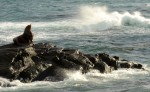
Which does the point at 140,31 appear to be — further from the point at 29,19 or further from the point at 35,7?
the point at 35,7

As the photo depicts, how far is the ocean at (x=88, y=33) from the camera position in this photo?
81.3 ft

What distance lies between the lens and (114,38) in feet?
134

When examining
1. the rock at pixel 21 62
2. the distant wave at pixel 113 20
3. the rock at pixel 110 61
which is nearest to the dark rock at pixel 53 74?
the rock at pixel 21 62

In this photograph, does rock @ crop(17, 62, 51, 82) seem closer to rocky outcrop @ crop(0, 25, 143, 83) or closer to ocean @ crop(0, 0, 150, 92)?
rocky outcrop @ crop(0, 25, 143, 83)

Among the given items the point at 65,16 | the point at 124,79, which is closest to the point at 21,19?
the point at 65,16

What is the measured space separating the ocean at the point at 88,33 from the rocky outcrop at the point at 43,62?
0.40 metres

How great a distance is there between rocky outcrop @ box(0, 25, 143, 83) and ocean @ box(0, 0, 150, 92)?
401mm

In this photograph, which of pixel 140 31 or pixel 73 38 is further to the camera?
pixel 140 31

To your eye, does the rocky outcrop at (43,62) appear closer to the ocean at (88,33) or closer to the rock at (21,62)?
the rock at (21,62)

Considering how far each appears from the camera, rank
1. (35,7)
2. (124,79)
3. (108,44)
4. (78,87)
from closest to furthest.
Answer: (78,87) → (124,79) → (108,44) → (35,7)

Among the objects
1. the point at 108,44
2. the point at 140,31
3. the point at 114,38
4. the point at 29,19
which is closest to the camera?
the point at 108,44

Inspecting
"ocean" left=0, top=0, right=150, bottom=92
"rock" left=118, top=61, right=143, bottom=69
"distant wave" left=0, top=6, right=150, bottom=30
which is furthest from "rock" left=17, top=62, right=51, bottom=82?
"distant wave" left=0, top=6, right=150, bottom=30

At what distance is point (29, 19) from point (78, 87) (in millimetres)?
32325

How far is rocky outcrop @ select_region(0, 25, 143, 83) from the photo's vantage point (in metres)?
25.3
